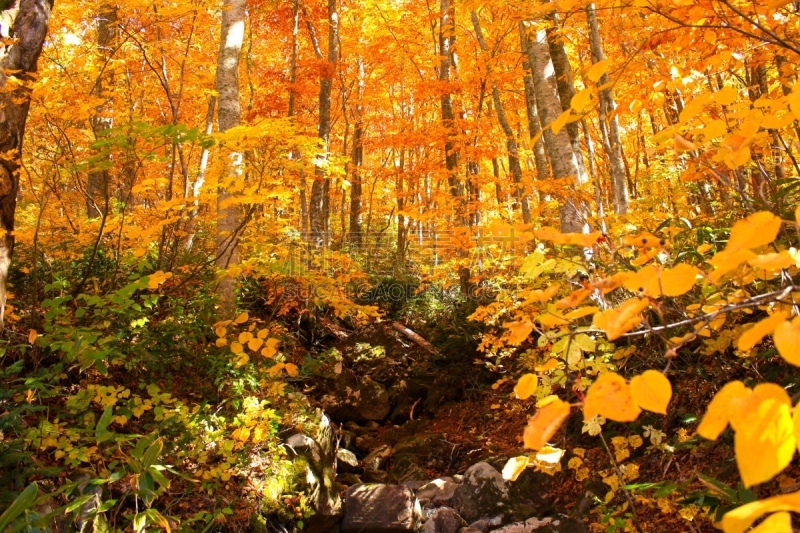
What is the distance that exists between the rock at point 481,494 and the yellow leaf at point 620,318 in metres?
4.05

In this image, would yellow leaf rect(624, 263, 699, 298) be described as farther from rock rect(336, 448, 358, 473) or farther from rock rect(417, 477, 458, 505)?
rock rect(336, 448, 358, 473)

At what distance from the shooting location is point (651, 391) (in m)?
0.82

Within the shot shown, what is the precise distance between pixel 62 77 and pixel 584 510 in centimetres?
663

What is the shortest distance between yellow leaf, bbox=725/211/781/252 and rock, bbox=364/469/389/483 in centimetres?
540

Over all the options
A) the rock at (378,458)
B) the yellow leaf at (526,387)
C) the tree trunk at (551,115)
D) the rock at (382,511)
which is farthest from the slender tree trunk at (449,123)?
the yellow leaf at (526,387)

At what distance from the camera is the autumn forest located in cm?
136

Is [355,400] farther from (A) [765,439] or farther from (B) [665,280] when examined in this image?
(A) [765,439]

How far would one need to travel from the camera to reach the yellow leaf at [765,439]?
58 cm

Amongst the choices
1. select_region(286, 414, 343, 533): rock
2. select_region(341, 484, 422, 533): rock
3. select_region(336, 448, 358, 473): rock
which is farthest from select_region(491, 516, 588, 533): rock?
select_region(336, 448, 358, 473): rock

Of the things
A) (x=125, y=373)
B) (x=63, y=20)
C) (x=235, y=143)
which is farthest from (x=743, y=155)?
(x=63, y=20)

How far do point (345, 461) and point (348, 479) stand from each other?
1.10ft

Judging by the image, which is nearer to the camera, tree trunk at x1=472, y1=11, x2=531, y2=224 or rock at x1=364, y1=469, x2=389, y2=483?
rock at x1=364, y1=469, x2=389, y2=483

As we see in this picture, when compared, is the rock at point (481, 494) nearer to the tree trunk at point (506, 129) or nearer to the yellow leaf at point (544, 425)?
the yellow leaf at point (544, 425)

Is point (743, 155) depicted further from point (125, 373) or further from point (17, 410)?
A: point (125, 373)
